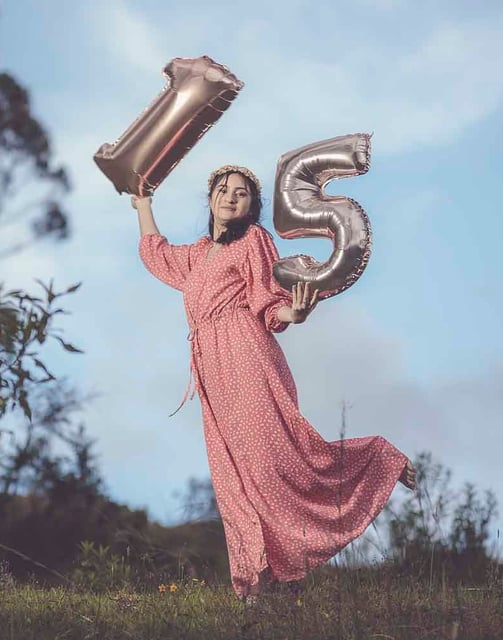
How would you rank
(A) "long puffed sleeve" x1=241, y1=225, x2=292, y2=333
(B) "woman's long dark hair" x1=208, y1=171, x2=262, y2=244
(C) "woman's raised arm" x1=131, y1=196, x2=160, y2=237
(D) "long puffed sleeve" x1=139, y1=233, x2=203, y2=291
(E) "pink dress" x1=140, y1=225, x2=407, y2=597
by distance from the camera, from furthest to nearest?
(C) "woman's raised arm" x1=131, y1=196, x2=160, y2=237
(D) "long puffed sleeve" x1=139, y1=233, x2=203, y2=291
(B) "woman's long dark hair" x1=208, y1=171, x2=262, y2=244
(A) "long puffed sleeve" x1=241, y1=225, x2=292, y2=333
(E) "pink dress" x1=140, y1=225, x2=407, y2=597

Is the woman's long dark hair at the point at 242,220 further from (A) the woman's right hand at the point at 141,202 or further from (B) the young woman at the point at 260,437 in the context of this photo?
(A) the woman's right hand at the point at 141,202

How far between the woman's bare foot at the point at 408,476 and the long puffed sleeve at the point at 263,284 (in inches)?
35.6

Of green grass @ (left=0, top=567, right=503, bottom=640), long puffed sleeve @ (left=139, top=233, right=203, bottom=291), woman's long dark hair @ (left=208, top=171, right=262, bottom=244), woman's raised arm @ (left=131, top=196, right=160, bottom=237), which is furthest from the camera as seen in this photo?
woman's raised arm @ (left=131, top=196, right=160, bottom=237)

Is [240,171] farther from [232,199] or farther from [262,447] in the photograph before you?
[262,447]

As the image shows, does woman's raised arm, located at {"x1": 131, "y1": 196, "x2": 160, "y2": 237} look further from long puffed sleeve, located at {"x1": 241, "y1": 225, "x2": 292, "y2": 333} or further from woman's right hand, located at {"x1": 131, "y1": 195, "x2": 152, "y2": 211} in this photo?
long puffed sleeve, located at {"x1": 241, "y1": 225, "x2": 292, "y2": 333}

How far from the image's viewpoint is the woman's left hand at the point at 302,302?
17.5 feet

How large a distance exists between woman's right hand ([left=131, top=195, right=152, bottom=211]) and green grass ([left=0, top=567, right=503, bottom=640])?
80.3 inches

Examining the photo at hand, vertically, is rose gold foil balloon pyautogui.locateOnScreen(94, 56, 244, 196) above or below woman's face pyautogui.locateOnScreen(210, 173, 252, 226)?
above

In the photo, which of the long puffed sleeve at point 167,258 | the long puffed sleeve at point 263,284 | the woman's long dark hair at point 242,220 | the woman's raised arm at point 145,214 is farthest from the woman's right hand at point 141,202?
the long puffed sleeve at point 263,284

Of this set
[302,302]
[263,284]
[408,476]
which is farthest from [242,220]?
[408,476]

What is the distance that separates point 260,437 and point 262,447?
47mm

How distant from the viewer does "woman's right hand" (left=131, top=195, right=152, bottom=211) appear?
6.23 m

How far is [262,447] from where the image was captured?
5.34 metres

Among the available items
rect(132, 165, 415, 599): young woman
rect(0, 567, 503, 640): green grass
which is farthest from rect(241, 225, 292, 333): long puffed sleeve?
rect(0, 567, 503, 640): green grass
